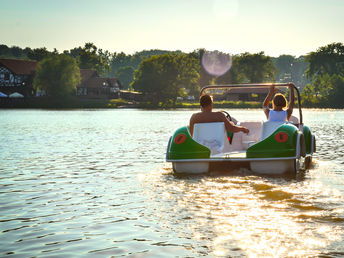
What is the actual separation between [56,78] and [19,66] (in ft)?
48.1

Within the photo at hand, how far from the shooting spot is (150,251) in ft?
16.8

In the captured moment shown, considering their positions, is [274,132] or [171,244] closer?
[171,244]

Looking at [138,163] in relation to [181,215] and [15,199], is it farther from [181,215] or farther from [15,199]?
[181,215]

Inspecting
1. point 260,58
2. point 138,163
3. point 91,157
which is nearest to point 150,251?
point 138,163

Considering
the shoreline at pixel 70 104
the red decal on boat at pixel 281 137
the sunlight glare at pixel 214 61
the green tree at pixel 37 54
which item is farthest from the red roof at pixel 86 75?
the red decal on boat at pixel 281 137

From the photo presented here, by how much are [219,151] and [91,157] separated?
5.57 m

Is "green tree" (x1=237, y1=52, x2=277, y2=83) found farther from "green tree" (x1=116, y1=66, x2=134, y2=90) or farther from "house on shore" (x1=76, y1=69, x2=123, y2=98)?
"green tree" (x1=116, y1=66, x2=134, y2=90)

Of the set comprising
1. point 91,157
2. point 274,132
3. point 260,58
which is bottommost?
point 91,157

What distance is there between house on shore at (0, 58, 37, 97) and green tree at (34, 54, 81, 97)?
788 cm

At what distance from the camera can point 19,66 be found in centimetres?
10281

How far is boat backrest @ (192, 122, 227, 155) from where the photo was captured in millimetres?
10422

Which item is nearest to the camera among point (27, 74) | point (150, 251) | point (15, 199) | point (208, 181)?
point (150, 251)

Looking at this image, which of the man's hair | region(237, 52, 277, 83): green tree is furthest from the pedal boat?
region(237, 52, 277, 83): green tree

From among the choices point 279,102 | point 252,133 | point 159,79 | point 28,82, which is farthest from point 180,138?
point 28,82
